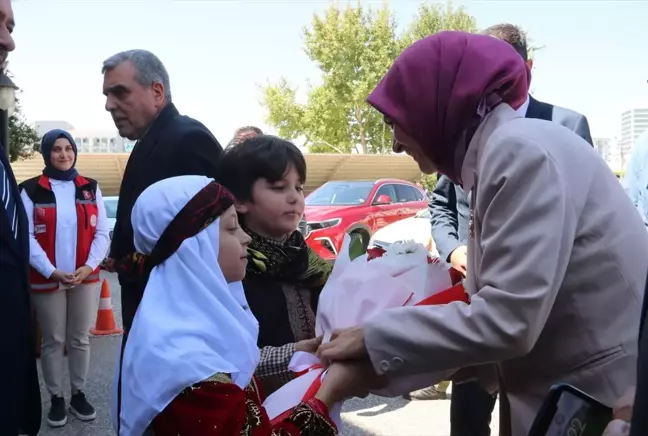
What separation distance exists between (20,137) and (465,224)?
47.3 ft

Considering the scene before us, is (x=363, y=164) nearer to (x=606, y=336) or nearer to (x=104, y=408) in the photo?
(x=104, y=408)

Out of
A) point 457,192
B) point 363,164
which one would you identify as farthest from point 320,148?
point 457,192

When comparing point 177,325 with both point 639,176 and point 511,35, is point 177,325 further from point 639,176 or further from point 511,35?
point 639,176

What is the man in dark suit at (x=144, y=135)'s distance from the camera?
3027mm

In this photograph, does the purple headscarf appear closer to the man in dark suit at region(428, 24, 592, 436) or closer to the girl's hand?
the girl's hand

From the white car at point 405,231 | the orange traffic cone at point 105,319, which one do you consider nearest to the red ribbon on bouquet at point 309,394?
the orange traffic cone at point 105,319

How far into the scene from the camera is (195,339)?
5.33ft

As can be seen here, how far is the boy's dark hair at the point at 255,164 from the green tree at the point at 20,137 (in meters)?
13.2

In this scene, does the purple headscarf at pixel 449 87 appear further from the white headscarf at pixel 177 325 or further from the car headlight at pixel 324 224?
the car headlight at pixel 324 224

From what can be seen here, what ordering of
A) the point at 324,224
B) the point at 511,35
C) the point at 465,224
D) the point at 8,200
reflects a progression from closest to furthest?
the point at 8,200 → the point at 511,35 → the point at 465,224 → the point at 324,224

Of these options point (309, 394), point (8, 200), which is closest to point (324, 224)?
point (8, 200)

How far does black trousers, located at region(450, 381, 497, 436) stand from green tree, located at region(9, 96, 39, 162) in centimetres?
1334

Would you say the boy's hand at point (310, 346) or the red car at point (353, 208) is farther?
the red car at point (353, 208)

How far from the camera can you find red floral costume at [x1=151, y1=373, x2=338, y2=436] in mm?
1547
